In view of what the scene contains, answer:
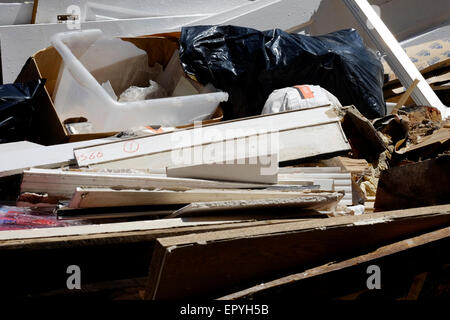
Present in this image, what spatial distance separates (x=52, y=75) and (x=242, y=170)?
1.57m

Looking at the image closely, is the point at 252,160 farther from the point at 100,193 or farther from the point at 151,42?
the point at 151,42

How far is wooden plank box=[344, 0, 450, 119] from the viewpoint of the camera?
3289 mm

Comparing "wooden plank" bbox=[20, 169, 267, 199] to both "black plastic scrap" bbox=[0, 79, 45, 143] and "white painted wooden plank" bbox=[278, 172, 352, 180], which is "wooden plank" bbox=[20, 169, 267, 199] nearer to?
"white painted wooden plank" bbox=[278, 172, 352, 180]

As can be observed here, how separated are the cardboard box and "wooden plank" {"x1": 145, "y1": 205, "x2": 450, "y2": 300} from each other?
4.05 ft

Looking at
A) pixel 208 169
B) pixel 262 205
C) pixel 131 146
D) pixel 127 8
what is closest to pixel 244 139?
pixel 208 169

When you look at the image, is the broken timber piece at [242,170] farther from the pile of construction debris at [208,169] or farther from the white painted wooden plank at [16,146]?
the white painted wooden plank at [16,146]

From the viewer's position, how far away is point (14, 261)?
4.74 ft

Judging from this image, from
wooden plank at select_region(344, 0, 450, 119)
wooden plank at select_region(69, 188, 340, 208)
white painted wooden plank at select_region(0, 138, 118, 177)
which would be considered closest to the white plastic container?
white painted wooden plank at select_region(0, 138, 118, 177)

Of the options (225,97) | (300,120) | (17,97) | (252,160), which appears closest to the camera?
(252,160)

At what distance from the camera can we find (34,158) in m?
2.12

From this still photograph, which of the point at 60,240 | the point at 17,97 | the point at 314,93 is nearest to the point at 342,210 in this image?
the point at 314,93

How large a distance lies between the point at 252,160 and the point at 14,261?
2.80 feet
